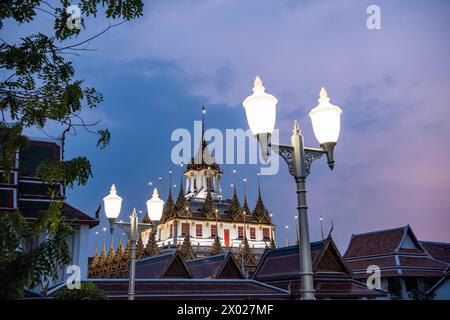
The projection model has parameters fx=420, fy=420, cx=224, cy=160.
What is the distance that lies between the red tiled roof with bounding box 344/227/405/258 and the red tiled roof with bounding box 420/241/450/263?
451 cm

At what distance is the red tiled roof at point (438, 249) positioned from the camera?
37781mm

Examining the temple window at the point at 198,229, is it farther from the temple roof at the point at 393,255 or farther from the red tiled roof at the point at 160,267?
the red tiled roof at the point at 160,267

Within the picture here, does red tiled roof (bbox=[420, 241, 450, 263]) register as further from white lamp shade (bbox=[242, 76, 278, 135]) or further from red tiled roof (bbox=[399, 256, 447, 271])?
white lamp shade (bbox=[242, 76, 278, 135])

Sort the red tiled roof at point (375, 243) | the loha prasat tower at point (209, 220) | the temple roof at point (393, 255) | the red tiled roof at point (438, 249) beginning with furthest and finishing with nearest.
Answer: the loha prasat tower at point (209, 220)
the red tiled roof at point (438, 249)
the red tiled roof at point (375, 243)
the temple roof at point (393, 255)

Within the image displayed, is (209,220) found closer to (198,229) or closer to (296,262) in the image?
(198,229)

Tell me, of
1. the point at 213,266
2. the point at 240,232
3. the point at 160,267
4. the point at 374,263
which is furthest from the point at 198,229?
the point at 160,267

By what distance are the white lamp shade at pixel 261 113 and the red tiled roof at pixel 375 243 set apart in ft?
108

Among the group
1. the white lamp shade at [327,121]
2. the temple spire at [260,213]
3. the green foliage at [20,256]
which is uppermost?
the temple spire at [260,213]

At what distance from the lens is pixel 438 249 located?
127 feet

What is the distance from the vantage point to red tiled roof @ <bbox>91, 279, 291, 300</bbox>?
56.3 feet

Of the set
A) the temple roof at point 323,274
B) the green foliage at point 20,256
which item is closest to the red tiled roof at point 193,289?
the temple roof at point 323,274

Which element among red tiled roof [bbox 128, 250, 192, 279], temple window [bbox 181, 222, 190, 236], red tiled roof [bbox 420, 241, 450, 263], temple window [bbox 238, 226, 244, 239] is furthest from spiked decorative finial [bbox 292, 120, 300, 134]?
temple window [bbox 238, 226, 244, 239]

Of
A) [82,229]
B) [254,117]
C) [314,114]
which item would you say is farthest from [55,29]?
[82,229]
